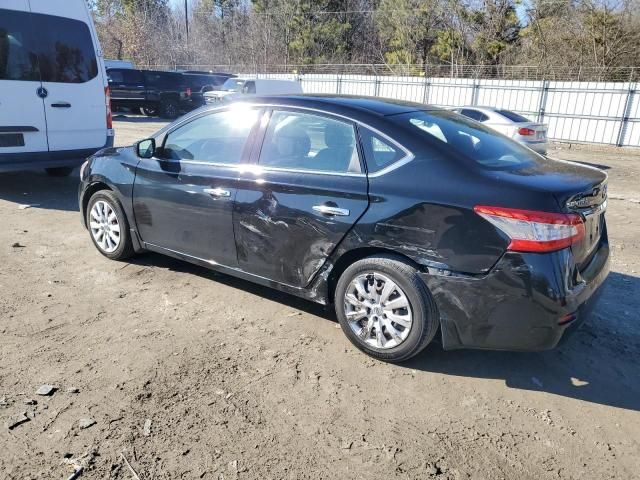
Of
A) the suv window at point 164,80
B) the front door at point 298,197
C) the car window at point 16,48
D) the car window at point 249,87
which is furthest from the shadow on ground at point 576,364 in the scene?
the suv window at point 164,80

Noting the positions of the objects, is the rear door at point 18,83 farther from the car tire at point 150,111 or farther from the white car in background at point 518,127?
the car tire at point 150,111

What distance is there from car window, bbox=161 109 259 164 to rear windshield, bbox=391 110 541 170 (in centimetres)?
123

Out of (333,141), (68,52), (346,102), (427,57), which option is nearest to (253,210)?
(333,141)

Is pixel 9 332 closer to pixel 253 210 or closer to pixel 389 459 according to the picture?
pixel 253 210

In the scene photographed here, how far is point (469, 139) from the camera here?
11.8 ft

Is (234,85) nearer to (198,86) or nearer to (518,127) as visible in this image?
(198,86)

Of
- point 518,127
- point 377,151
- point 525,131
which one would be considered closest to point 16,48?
point 377,151

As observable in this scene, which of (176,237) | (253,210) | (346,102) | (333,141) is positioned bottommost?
(176,237)

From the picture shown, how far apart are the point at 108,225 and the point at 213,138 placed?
1563 mm

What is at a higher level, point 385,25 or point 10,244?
point 385,25

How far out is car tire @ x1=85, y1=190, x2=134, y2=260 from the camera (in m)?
4.89

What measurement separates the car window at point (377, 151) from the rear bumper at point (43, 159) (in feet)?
17.9

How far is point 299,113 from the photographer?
12.5 feet

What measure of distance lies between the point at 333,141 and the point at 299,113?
1.26ft
